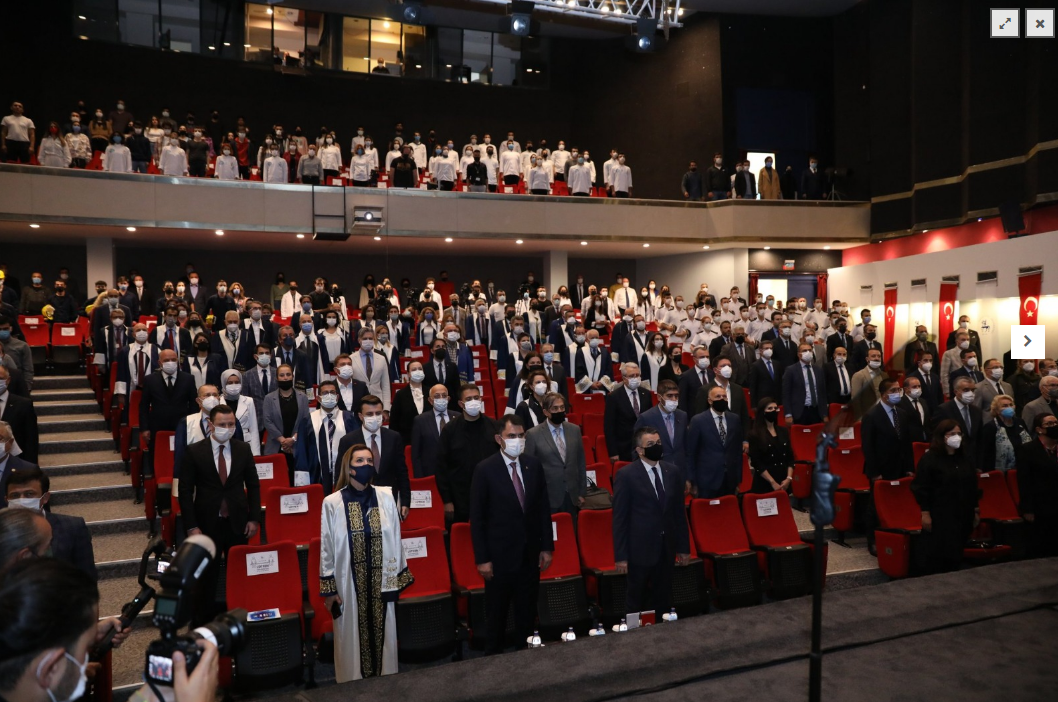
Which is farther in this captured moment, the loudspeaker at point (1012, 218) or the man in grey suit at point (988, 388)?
the loudspeaker at point (1012, 218)

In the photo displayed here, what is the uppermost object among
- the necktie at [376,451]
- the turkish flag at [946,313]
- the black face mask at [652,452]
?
the turkish flag at [946,313]

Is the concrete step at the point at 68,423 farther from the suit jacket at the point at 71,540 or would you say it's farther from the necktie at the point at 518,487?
the necktie at the point at 518,487

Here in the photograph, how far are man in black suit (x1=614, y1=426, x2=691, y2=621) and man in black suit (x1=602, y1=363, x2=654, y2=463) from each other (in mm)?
2534

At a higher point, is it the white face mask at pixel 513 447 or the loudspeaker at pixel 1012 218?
the loudspeaker at pixel 1012 218

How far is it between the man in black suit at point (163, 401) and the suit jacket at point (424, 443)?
2.66 metres

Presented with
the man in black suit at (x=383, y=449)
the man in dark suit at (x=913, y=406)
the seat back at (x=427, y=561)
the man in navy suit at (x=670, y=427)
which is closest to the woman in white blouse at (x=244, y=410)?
the man in black suit at (x=383, y=449)

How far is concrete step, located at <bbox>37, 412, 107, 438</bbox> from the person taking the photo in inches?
398

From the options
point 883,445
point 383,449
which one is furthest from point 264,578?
point 883,445

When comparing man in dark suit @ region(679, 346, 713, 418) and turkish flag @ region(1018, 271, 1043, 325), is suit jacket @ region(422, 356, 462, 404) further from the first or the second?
turkish flag @ region(1018, 271, 1043, 325)

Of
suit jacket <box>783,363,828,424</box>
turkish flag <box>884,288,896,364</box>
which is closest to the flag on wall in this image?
turkish flag <box>884,288,896,364</box>

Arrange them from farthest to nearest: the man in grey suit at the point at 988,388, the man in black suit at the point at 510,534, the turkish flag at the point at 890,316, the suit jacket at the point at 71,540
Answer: the turkish flag at the point at 890,316, the man in grey suit at the point at 988,388, the man in black suit at the point at 510,534, the suit jacket at the point at 71,540

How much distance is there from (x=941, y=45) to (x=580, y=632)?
58.3 feet

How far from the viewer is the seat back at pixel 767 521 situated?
659cm

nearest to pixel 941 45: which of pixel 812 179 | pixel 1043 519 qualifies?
pixel 812 179
